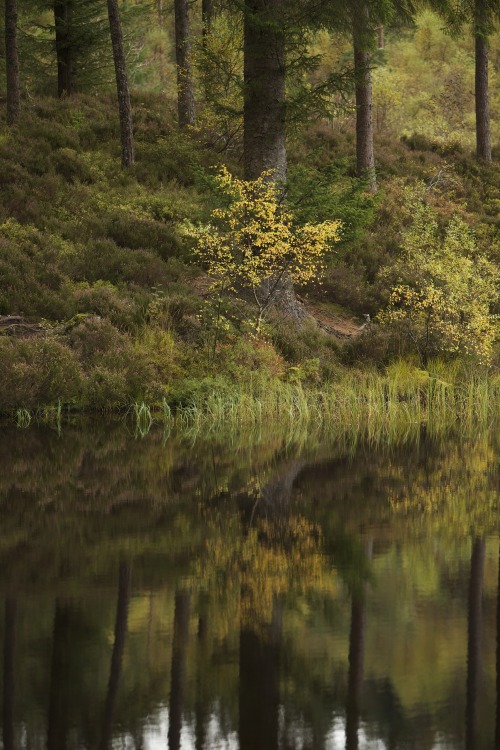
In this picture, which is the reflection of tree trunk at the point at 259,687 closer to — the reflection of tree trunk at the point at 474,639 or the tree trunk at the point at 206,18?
the reflection of tree trunk at the point at 474,639

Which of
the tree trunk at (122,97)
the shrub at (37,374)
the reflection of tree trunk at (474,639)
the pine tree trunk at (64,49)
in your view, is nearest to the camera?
the reflection of tree trunk at (474,639)

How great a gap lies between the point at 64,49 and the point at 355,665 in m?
25.9

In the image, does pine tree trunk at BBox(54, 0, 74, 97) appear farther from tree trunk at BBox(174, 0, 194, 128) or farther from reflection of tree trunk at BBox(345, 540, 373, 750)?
reflection of tree trunk at BBox(345, 540, 373, 750)

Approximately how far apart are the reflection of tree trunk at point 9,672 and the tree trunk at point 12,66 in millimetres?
19831

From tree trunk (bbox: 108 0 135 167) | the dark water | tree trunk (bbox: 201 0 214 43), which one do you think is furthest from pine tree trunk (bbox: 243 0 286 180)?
the dark water

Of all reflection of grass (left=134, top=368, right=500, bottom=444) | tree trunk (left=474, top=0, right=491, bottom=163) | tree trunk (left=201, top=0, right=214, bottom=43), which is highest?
tree trunk (left=201, top=0, right=214, bottom=43)

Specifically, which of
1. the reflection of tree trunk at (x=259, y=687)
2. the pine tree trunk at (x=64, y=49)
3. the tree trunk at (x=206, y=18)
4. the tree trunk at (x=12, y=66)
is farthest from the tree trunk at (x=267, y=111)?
the reflection of tree trunk at (x=259, y=687)

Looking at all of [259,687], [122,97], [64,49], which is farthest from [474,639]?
[64,49]

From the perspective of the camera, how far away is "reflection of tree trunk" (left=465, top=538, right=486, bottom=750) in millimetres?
3697

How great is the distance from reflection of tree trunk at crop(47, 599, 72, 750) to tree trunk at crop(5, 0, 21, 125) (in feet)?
65.5

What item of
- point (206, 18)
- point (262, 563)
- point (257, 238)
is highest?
point (206, 18)

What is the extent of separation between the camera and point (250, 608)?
509cm

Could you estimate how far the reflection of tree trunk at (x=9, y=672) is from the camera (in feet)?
11.9

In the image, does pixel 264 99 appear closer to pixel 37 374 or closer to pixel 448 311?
pixel 448 311
